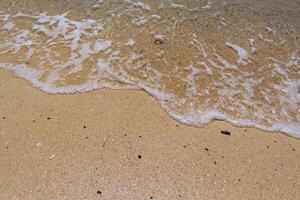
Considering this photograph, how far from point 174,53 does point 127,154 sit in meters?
1.83

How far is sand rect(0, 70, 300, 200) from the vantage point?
2178 mm

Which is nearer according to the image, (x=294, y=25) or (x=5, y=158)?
(x=5, y=158)

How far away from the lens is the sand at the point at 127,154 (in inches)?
85.7

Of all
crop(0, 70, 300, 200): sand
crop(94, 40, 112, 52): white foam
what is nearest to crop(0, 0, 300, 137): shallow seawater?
crop(94, 40, 112, 52): white foam

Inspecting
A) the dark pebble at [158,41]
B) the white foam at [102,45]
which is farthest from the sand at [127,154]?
the dark pebble at [158,41]

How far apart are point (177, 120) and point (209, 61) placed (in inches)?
49.1

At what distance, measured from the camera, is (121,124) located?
2.70 m

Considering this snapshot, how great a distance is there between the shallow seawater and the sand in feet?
0.79

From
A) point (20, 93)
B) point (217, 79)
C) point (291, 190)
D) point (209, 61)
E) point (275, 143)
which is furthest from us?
point (209, 61)

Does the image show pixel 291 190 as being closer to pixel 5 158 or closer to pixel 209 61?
pixel 209 61

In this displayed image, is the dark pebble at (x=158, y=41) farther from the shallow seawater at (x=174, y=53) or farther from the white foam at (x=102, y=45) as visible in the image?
the white foam at (x=102, y=45)

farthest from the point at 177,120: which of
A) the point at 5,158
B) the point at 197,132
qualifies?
the point at 5,158

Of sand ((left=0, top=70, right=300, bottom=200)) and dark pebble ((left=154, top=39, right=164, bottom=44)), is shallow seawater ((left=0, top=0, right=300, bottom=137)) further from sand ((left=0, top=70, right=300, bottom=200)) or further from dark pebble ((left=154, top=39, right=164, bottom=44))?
sand ((left=0, top=70, right=300, bottom=200))

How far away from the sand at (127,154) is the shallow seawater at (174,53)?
240mm
